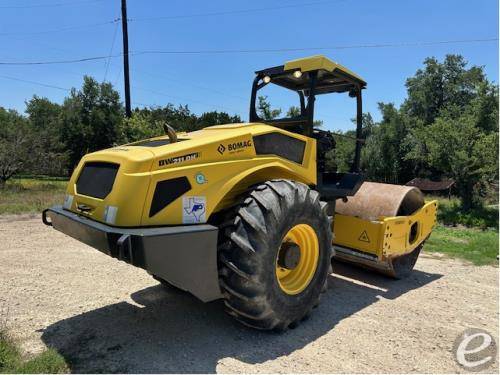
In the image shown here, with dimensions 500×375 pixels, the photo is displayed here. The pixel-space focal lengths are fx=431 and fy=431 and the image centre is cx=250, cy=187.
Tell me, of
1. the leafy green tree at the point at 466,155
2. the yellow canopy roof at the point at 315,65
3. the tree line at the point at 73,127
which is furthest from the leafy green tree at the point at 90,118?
the yellow canopy roof at the point at 315,65

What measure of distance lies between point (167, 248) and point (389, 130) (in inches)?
1077

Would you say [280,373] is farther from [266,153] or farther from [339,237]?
[339,237]

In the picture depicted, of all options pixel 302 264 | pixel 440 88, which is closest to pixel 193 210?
pixel 302 264

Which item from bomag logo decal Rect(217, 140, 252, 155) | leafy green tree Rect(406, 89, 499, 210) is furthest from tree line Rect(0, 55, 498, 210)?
bomag logo decal Rect(217, 140, 252, 155)

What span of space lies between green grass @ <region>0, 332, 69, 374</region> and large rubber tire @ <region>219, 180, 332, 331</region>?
134 centimetres

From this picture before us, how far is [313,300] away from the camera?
4152 millimetres

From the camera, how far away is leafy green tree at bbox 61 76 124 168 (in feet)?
136

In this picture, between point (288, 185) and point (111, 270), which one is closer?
point (288, 185)

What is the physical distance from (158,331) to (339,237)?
2708mm

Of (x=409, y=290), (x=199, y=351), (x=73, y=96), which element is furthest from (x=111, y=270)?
(x=73, y=96)

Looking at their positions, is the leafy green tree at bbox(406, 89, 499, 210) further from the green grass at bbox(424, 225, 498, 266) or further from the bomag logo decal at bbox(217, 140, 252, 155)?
the bomag logo decal at bbox(217, 140, 252, 155)

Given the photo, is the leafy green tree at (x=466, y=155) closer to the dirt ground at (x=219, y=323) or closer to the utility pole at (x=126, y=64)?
the dirt ground at (x=219, y=323)

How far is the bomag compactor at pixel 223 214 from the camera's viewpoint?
3160 millimetres

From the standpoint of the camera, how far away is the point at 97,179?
3598mm
